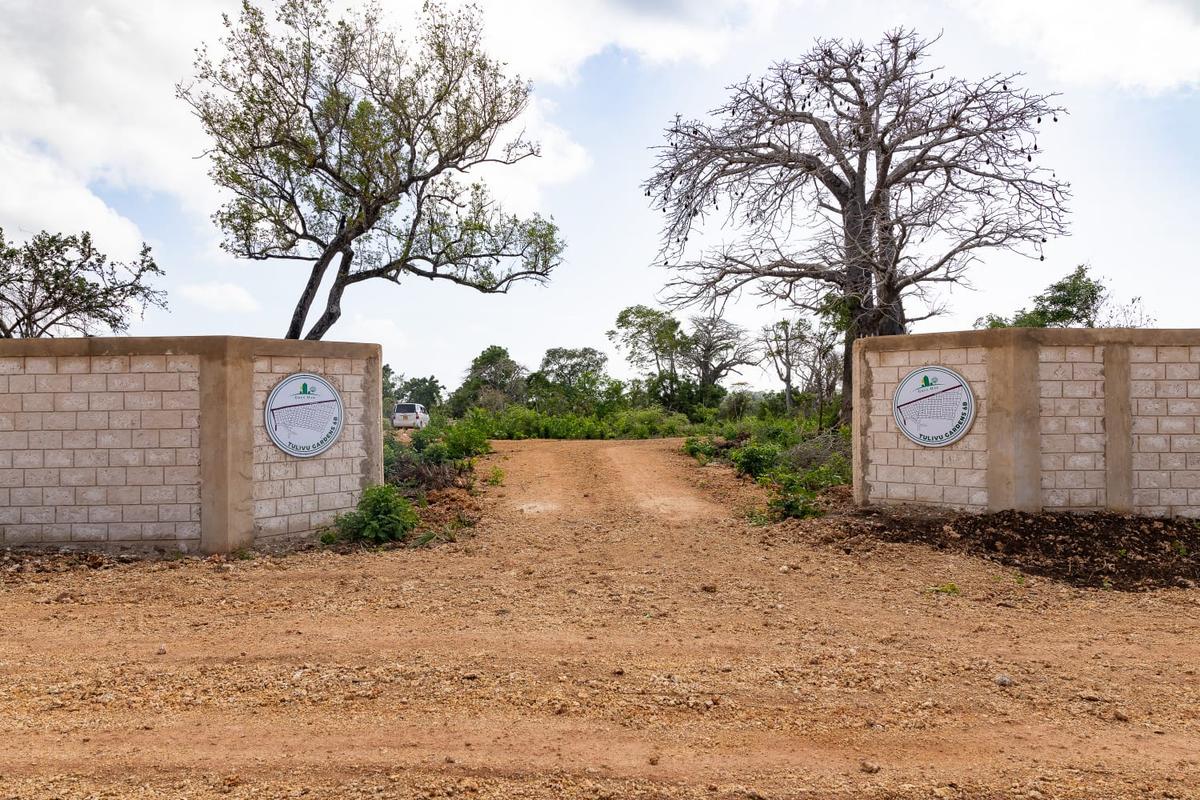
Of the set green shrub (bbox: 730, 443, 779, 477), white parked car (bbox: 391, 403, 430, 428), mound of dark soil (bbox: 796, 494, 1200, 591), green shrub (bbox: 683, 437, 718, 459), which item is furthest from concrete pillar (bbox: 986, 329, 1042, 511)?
white parked car (bbox: 391, 403, 430, 428)

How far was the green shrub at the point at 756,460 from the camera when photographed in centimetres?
1367

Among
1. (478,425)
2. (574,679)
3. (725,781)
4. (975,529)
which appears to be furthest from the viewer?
(478,425)

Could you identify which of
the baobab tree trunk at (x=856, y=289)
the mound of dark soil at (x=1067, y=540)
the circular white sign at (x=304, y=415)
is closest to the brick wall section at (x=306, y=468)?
the circular white sign at (x=304, y=415)

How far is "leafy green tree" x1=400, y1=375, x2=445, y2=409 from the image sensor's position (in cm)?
4730

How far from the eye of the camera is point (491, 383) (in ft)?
128

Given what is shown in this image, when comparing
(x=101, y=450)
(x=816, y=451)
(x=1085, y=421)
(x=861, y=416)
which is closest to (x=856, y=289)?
(x=816, y=451)

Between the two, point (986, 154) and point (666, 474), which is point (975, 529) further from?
point (986, 154)

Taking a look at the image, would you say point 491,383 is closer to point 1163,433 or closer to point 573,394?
point 573,394

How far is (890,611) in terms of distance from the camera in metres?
6.34

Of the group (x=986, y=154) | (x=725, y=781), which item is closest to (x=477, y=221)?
(x=986, y=154)

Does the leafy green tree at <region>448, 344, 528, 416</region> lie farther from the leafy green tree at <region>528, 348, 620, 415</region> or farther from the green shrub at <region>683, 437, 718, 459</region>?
the green shrub at <region>683, 437, 718, 459</region>

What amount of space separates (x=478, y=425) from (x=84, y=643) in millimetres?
16070

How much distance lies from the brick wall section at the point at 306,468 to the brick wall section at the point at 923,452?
627cm

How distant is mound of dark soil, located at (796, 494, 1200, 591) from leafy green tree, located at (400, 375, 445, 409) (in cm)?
3937
